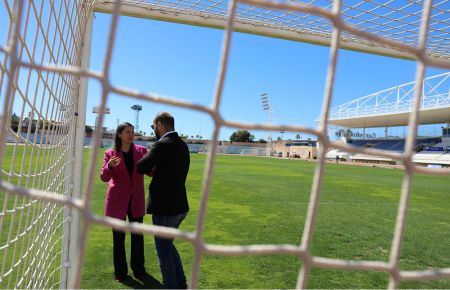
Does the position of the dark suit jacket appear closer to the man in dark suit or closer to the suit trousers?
the man in dark suit

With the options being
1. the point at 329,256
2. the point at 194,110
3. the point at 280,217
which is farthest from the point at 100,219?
the point at 280,217

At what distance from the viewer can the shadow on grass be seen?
3.06m

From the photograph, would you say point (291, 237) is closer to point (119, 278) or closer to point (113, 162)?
point (119, 278)

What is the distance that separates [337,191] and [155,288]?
8.23 m

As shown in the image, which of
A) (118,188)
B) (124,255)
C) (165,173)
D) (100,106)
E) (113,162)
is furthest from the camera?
(124,255)

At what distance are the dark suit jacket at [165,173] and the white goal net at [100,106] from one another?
582 millimetres

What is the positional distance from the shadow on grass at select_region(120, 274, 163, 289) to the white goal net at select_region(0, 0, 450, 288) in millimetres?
462

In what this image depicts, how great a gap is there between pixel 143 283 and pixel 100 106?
238 centimetres

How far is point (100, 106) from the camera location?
1149 millimetres

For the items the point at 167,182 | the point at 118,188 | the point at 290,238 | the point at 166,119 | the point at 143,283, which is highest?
the point at 166,119

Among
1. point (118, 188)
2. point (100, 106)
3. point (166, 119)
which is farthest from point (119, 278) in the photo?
point (100, 106)

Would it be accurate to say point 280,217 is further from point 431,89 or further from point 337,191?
point 431,89

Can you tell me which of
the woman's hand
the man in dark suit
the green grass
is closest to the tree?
the green grass

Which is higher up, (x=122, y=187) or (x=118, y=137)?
(x=118, y=137)
